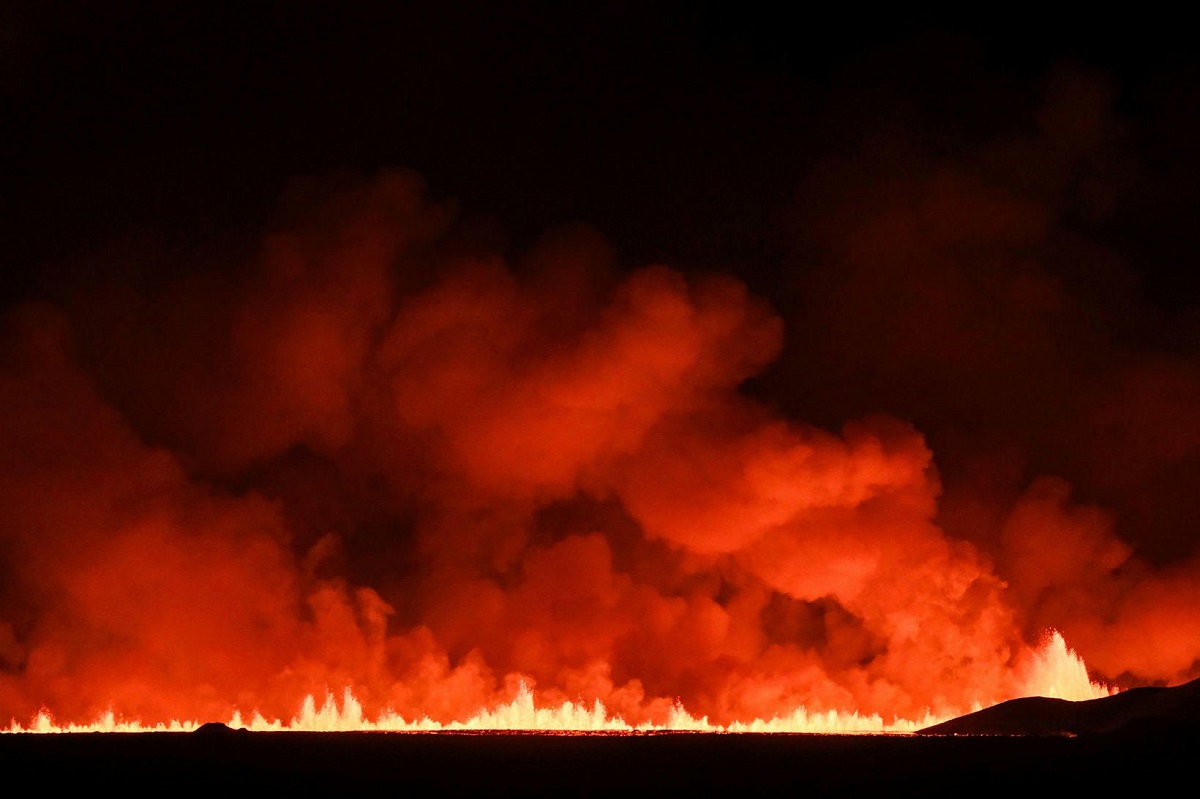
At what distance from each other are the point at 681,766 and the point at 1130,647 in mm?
31468

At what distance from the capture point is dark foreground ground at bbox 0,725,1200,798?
32750 mm

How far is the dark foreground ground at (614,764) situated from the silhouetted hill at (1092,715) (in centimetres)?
107

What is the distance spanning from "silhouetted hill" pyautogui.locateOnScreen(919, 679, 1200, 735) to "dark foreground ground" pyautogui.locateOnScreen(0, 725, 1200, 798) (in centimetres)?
107

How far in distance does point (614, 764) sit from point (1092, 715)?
17.1 metres

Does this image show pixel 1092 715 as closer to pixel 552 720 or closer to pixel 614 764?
pixel 614 764

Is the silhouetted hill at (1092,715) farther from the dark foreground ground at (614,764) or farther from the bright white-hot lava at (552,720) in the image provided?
the bright white-hot lava at (552,720)


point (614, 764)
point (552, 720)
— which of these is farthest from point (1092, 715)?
point (552, 720)

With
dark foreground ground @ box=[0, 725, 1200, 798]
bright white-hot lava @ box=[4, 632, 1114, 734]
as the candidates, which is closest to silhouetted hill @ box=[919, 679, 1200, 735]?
dark foreground ground @ box=[0, 725, 1200, 798]

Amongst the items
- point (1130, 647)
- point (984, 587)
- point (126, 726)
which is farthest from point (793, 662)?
point (126, 726)

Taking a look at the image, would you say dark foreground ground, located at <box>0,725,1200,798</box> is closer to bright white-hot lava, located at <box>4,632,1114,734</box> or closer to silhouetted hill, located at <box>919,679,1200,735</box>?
silhouetted hill, located at <box>919,679,1200,735</box>

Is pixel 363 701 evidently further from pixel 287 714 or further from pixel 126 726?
pixel 126 726

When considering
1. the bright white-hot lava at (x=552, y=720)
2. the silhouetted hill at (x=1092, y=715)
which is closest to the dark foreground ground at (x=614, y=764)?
the silhouetted hill at (x=1092, y=715)

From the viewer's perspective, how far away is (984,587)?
194ft

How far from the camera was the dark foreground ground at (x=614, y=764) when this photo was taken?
32.8 meters
